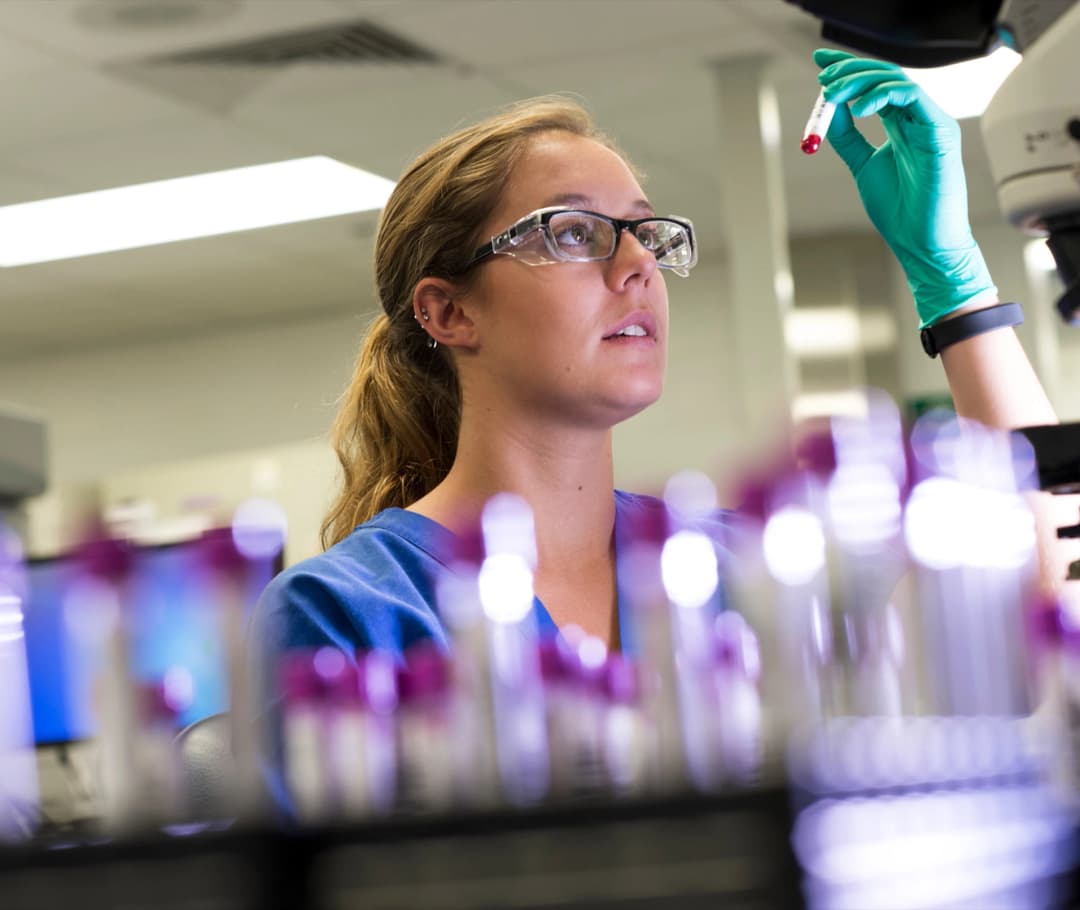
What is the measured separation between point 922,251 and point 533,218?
0.37m

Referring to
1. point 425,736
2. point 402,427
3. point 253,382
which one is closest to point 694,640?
point 425,736

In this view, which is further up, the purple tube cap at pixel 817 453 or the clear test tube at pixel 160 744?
the purple tube cap at pixel 817 453

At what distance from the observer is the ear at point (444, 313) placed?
150 centimetres

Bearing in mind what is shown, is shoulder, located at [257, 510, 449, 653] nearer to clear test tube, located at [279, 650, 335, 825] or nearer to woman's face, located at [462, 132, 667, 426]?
woman's face, located at [462, 132, 667, 426]

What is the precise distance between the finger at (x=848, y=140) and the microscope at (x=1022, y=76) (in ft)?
2.10

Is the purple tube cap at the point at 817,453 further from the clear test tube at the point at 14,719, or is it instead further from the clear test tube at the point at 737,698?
the clear test tube at the point at 14,719

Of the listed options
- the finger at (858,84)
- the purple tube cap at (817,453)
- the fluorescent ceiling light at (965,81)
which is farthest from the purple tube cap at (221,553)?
the fluorescent ceiling light at (965,81)

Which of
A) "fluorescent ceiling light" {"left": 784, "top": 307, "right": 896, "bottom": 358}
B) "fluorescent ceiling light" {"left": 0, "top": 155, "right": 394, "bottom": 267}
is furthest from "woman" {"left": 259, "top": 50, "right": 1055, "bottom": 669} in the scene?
"fluorescent ceiling light" {"left": 784, "top": 307, "right": 896, "bottom": 358}

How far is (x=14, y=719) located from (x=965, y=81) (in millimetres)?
4623

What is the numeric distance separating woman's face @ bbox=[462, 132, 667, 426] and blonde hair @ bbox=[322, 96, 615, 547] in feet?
0.11

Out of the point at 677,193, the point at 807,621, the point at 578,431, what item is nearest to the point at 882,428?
the point at 807,621

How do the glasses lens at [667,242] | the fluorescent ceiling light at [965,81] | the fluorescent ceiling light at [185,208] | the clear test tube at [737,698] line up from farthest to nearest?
1. the fluorescent ceiling light at [185,208]
2. the fluorescent ceiling light at [965,81]
3. the glasses lens at [667,242]
4. the clear test tube at [737,698]

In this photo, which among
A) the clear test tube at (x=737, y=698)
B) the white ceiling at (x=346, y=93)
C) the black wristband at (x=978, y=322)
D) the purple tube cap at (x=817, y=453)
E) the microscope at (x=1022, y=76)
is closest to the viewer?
the clear test tube at (x=737, y=698)

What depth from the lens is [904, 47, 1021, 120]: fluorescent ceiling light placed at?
4566mm
